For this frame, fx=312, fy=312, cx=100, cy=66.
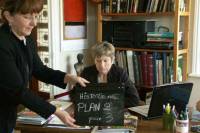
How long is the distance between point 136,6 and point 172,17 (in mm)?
435

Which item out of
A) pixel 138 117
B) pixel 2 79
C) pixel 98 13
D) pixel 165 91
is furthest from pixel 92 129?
pixel 98 13

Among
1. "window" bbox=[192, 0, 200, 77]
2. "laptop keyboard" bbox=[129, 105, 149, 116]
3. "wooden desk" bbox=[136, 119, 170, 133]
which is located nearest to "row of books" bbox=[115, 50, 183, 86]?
"window" bbox=[192, 0, 200, 77]

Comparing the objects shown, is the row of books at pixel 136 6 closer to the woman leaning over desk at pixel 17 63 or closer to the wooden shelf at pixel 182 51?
the wooden shelf at pixel 182 51

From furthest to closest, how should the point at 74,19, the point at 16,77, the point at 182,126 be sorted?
the point at 74,19 < the point at 182,126 < the point at 16,77

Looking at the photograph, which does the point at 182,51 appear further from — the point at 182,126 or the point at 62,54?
the point at 182,126

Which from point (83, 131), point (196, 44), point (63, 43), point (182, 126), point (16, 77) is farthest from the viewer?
point (63, 43)

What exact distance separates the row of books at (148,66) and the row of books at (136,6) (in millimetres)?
480

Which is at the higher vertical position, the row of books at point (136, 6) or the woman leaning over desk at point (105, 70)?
the row of books at point (136, 6)

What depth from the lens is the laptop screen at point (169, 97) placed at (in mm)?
1979

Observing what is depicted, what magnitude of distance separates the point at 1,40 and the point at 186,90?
121cm

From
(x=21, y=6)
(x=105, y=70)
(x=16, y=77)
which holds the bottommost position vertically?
(x=105, y=70)

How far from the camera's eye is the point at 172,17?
3.58 metres

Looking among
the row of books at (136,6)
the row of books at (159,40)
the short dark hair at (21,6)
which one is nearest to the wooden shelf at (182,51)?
the row of books at (159,40)

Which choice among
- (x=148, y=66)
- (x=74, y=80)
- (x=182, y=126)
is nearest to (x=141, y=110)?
(x=182, y=126)
